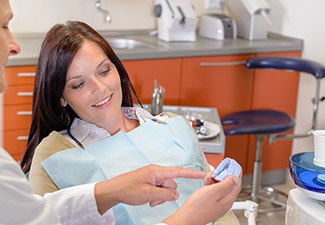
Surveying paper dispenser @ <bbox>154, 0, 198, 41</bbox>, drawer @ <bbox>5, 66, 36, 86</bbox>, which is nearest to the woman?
drawer @ <bbox>5, 66, 36, 86</bbox>

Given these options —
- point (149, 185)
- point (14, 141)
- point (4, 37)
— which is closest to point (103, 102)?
point (149, 185)

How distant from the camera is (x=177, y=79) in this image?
351cm

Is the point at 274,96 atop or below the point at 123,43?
below

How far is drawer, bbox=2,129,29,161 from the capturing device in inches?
123

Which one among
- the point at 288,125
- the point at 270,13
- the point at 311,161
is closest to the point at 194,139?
the point at 311,161

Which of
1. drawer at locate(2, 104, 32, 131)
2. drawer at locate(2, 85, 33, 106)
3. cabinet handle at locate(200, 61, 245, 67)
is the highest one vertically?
cabinet handle at locate(200, 61, 245, 67)

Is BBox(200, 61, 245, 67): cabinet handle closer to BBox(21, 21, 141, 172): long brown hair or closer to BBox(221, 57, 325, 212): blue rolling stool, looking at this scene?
BBox(221, 57, 325, 212): blue rolling stool

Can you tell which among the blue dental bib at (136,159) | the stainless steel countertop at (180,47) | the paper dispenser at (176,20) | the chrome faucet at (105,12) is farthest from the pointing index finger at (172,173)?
the chrome faucet at (105,12)

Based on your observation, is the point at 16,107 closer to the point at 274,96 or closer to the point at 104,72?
the point at 104,72

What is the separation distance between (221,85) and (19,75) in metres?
1.22

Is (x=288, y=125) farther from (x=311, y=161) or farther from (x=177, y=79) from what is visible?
(x=311, y=161)

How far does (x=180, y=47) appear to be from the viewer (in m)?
3.54

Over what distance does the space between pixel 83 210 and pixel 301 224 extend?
551 mm

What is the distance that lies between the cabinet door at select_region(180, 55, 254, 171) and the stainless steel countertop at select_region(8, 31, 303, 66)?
0.17 feet
